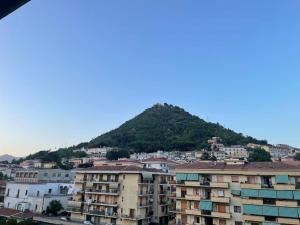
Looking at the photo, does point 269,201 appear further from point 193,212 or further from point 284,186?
point 193,212

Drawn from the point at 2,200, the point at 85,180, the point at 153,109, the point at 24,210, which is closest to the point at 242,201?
the point at 85,180

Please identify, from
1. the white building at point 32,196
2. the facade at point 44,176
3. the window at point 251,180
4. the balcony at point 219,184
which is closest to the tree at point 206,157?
the facade at point 44,176

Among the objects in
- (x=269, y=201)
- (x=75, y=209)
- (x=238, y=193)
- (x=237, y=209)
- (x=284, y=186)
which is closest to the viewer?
(x=284, y=186)

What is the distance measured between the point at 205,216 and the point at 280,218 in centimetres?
741

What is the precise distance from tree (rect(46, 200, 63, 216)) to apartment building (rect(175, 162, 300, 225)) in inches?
742

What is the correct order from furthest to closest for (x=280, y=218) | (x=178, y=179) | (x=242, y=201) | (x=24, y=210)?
(x=24, y=210) < (x=178, y=179) < (x=242, y=201) < (x=280, y=218)

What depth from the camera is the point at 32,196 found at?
4131 cm

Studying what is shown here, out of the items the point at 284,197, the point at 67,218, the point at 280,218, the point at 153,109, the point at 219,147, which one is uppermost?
the point at 153,109

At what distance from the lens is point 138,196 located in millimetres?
34094

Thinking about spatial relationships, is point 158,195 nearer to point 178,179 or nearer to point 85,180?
point 178,179

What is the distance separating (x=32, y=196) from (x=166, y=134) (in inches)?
2911

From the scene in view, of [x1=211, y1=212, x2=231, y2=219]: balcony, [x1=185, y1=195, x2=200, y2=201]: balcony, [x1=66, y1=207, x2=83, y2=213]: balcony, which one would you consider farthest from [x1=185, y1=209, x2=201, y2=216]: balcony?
[x1=66, y1=207, x2=83, y2=213]: balcony

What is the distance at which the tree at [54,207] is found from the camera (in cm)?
3983

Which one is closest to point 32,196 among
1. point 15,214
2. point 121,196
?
point 15,214
